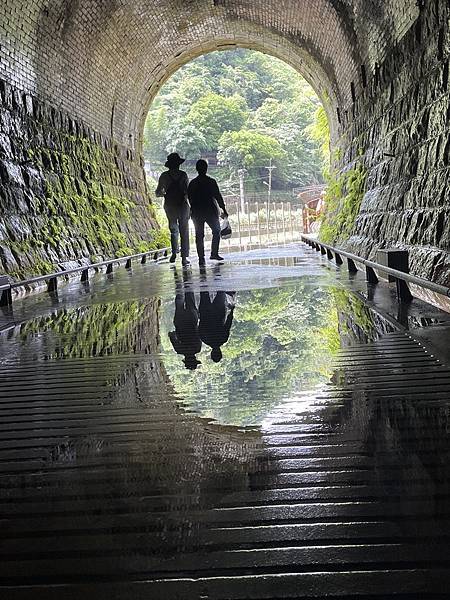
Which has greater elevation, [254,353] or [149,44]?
[149,44]

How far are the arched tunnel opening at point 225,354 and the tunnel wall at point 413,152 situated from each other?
0.06 metres

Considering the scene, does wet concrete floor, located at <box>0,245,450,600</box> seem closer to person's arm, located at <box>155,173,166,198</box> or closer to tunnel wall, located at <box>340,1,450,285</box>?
tunnel wall, located at <box>340,1,450,285</box>

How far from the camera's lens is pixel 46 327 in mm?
6914

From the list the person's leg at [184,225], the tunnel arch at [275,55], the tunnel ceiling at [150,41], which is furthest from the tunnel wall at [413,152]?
the tunnel arch at [275,55]

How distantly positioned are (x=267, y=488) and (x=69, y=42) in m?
13.2

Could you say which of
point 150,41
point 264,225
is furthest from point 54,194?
point 264,225

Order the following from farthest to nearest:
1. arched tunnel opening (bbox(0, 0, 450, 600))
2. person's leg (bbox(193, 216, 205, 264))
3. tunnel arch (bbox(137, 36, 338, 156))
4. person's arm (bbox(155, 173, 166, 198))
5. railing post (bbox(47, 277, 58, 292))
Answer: tunnel arch (bbox(137, 36, 338, 156))
person's arm (bbox(155, 173, 166, 198))
person's leg (bbox(193, 216, 205, 264))
railing post (bbox(47, 277, 58, 292))
arched tunnel opening (bbox(0, 0, 450, 600))

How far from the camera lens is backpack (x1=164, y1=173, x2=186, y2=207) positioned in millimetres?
14461

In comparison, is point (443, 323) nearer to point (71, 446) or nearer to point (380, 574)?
point (71, 446)

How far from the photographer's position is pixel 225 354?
5184mm

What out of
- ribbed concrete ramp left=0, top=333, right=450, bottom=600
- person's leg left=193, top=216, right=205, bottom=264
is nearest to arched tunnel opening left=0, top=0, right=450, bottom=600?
ribbed concrete ramp left=0, top=333, right=450, bottom=600

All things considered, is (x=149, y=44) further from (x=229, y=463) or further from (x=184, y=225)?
(x=229, y=463)

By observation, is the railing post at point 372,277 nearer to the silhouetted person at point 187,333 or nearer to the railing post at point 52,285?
the silhouetted person at point 187,333

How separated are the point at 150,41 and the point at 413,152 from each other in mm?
11197
